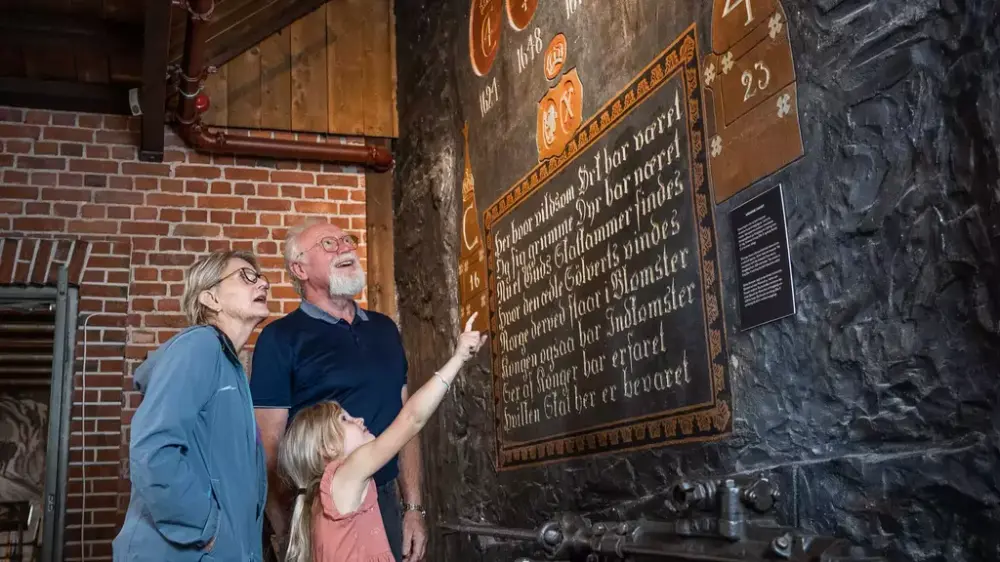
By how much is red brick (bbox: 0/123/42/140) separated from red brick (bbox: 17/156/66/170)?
0.37ft

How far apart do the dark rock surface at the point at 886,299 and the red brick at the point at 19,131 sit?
376 centimetres

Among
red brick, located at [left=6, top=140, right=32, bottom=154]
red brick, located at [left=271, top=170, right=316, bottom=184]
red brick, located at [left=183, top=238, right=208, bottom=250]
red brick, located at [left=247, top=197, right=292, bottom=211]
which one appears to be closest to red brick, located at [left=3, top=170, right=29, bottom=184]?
red brick, located at [left=6, top=140, right=32, bottom=154]

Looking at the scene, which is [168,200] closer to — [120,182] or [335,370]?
[120,182]

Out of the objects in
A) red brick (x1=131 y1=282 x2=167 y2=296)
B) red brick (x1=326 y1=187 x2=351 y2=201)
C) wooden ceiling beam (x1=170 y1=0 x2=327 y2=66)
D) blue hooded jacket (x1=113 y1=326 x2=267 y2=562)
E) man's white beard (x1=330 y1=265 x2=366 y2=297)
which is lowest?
blue hooded jacket (x1=113 y1=326 x2=267 y2=562)

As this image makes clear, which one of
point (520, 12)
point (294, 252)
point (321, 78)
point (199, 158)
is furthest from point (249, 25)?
point (294, 252)

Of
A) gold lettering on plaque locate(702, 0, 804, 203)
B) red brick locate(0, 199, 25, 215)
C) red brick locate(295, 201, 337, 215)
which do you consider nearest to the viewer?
gold lettering on plaque locate(702, 0, 804, 203)

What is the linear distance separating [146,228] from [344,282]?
2124mm

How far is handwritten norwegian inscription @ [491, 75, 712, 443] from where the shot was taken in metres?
2.54

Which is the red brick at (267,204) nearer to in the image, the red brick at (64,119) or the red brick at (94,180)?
the red brick at (94,180)

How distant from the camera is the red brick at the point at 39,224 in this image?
4656 millimetres

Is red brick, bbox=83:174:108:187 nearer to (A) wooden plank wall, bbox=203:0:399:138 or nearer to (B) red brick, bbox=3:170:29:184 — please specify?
(B) red brick, bbox=3:170:29:184

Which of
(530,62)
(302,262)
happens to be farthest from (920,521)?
(530,62)

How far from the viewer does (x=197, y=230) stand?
4.91 m

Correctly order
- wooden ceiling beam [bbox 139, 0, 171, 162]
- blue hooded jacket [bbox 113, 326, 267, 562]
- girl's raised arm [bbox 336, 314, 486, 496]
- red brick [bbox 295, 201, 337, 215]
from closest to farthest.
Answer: blue hooded jacket [bbox 113, 326, 267, 562], girl's raised arm [bbox 336, 314, 486, 496], wooden ceiling beam [bbox 139, 0, 171, 162], red brick [bbox 295, 201, 337, 215]
